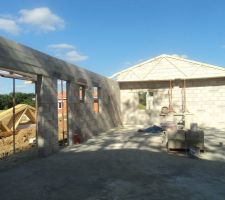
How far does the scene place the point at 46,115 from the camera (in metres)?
10.6

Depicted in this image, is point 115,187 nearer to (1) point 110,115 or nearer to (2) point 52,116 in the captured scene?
(2) point 52,116

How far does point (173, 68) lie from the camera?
70.2 ft

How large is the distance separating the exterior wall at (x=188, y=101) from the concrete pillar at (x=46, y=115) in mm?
10920

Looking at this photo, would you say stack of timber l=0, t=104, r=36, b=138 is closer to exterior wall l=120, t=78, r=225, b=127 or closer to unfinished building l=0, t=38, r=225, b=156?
unfinished building l=0, t=38, r=225, b=156

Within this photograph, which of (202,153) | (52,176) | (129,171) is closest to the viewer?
(52,176)

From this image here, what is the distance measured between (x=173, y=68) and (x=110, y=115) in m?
5.45

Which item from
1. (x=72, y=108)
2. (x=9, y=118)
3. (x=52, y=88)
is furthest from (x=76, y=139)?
(x=9, y=118)

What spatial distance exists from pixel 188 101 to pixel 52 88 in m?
12.3

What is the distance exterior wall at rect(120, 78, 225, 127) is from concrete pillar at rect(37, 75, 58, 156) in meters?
10.9

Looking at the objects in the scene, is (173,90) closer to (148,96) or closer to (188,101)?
(188,101)

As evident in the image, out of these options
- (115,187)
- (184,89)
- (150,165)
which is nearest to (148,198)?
(115,187)

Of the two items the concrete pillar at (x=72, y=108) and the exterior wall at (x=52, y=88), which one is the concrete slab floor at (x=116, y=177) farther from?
the concrete pillar at (x=72, y=108)

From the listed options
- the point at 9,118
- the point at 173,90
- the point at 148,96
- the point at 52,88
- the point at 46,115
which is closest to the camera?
the point at 46,115

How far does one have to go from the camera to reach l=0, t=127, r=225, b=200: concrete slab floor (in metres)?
5.91
